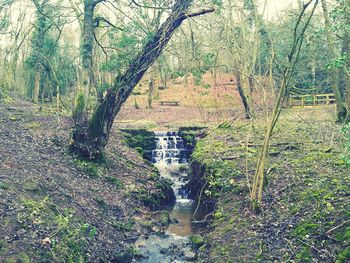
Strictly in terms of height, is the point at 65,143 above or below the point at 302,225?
above

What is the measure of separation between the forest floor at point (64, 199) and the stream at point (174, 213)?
0.44 metres

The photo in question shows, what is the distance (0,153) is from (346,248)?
27.8 ft

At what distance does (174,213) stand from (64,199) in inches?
185

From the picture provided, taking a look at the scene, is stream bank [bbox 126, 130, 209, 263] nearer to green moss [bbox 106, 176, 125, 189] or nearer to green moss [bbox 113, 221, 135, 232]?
green moss [bbox 113, 221, 135, 232]

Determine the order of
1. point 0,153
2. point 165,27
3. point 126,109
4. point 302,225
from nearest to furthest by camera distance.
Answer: point 302,225
point 0,153
point 165,27
point 126,109

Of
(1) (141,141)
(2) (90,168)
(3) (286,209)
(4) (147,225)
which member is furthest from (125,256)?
(1) (141,141)

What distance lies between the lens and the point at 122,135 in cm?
1903

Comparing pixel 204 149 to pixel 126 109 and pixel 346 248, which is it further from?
pixel 126 109

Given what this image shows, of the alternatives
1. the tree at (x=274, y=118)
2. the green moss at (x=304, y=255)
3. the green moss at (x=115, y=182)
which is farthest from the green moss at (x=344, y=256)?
the green moss at (x=115, y=182)

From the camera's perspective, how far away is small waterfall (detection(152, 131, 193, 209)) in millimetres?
16828

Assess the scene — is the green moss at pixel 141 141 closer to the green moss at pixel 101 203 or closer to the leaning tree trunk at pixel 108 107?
the leaning tree trunk at pixel 108 107

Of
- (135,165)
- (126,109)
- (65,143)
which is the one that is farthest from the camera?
(126,109)

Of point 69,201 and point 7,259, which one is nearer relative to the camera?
point 7,259

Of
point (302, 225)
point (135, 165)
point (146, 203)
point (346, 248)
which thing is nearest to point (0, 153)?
point (146, 203)
